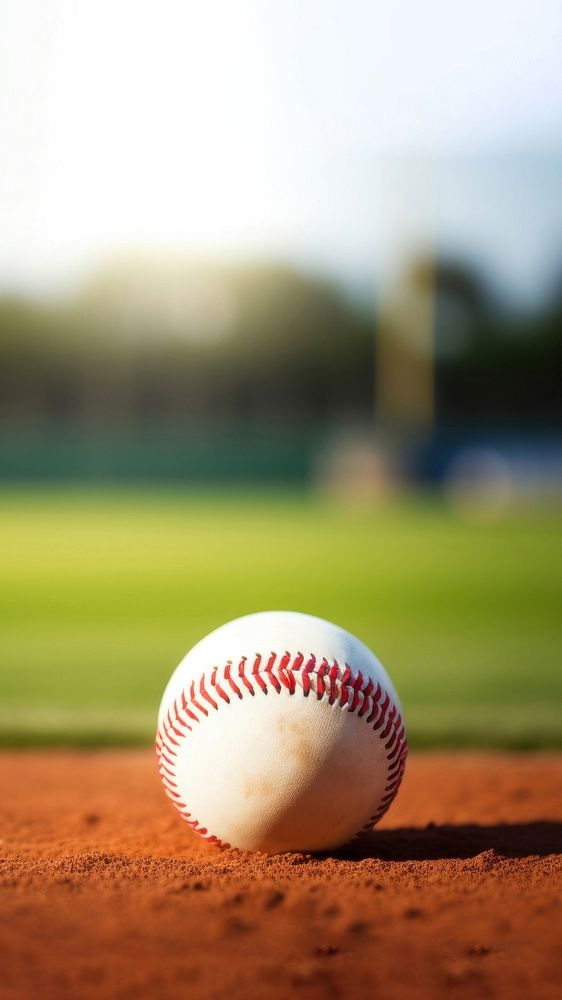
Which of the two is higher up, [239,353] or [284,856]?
[239,353]

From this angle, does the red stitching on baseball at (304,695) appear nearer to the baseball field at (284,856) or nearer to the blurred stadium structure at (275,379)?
the baseball field at (284,856)

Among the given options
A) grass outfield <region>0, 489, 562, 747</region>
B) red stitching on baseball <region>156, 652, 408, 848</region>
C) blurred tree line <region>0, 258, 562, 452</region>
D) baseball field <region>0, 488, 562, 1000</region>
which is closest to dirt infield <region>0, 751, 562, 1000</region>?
baseball field <region>0, 488, 562, 1000</region>

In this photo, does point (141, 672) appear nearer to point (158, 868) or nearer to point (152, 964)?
point (158, 868)

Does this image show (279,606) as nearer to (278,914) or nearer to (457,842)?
(457,842)

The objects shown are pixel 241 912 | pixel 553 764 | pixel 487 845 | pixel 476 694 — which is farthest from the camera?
pixel 476 694

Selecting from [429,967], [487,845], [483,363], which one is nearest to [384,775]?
[487,845]

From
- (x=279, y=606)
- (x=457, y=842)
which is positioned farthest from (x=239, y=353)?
(x=457, y=842)
